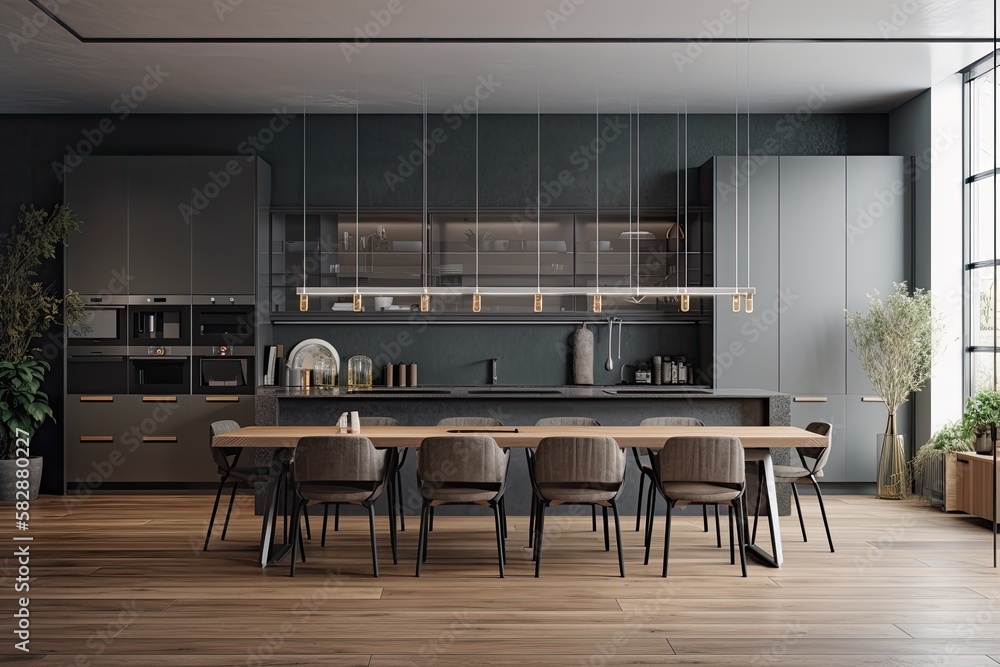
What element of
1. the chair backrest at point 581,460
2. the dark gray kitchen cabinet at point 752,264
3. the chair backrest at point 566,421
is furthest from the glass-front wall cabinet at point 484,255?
the chair backrest at point 581,460

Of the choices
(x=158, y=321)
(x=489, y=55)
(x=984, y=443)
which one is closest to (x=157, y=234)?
(x=158, y=321)

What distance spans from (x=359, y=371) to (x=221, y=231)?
5.88ft

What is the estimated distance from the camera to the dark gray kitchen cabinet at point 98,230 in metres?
7.71

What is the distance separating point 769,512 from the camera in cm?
525

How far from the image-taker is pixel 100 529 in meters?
6.19

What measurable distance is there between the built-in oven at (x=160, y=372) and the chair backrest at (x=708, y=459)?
15.7 ft

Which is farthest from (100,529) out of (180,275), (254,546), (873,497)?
(873,497)

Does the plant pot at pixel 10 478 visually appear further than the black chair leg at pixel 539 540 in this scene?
Yes

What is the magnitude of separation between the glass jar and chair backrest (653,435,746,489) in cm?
392

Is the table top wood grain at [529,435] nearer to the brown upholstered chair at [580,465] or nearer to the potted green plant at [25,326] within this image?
the brown upholstered chair at [580,465]

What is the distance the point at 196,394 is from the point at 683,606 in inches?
201

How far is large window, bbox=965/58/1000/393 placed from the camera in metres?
7.12

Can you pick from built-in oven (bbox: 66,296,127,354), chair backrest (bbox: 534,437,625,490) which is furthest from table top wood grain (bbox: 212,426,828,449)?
built-in oven (bbox: 66,296,127,354)

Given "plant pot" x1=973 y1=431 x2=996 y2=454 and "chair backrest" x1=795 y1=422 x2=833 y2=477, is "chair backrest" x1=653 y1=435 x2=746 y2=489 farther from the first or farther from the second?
"plant pot" x1=973 y1=431 x2=996 y2=454
